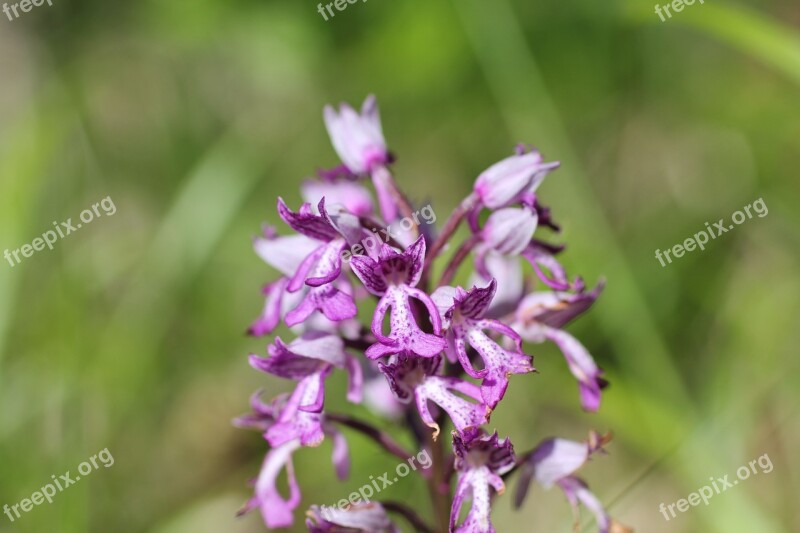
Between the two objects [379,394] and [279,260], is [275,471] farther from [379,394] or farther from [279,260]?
[279,260]

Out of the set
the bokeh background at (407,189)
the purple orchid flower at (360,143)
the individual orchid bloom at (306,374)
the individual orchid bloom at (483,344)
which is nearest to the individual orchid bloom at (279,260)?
the individual orchid bloom at (306,374)

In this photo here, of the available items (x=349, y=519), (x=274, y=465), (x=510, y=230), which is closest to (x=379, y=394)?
(x=274, y=465)

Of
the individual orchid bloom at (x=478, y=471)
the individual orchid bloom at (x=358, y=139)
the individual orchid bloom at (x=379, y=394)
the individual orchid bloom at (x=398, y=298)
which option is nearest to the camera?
the individual orchid bloom at (x=398, y=298)

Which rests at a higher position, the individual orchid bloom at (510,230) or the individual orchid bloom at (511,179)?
the individual orchid bloom at (511,179)

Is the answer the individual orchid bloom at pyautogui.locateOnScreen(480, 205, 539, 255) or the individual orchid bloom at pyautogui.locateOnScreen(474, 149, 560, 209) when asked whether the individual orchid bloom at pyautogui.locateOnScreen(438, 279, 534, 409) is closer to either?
the individual orchid bloom at pyautogui.locateOnScreen(480, 205, 539, 255)

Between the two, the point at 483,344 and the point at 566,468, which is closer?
the point at 483,344

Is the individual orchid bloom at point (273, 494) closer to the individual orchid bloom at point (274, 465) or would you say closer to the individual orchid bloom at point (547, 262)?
the individual orchid bloom at point (274, 465)

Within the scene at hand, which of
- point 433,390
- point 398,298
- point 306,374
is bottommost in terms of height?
point 433,390

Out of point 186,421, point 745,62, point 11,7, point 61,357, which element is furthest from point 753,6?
point 11,7

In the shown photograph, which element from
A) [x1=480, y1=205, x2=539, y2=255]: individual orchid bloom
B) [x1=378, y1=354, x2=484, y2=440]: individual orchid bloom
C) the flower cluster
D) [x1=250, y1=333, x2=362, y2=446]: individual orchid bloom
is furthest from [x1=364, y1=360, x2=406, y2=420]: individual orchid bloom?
[x1=480, y1=205, x2=539, y2=255]: individual orchid bloom
